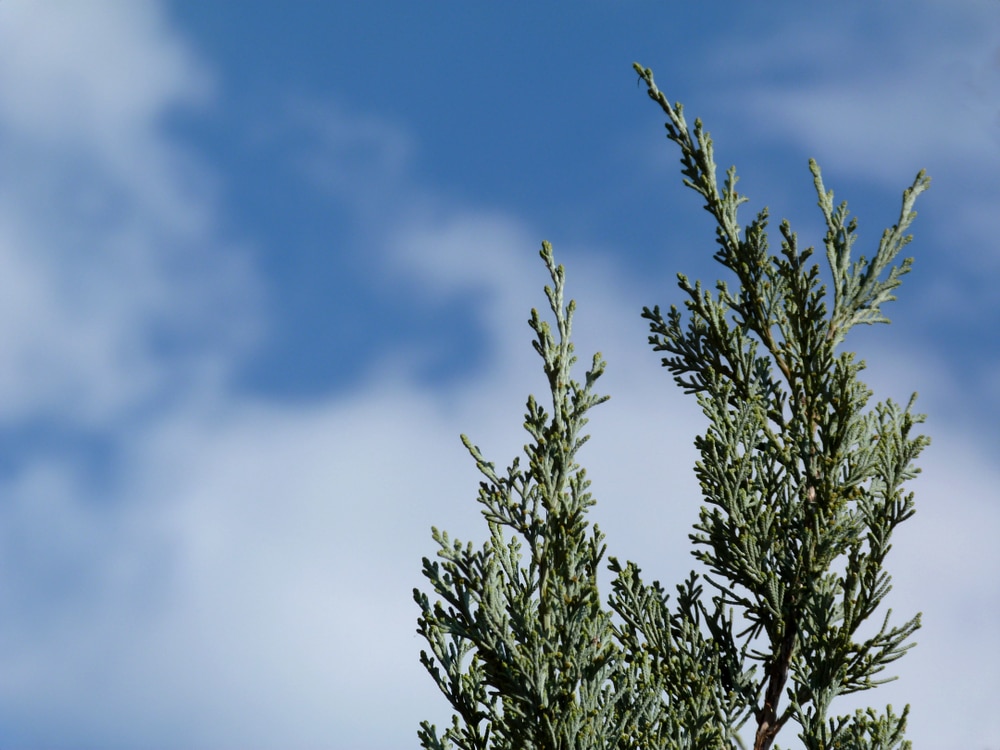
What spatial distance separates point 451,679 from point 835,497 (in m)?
3.74

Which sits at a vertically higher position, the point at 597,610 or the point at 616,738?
the point at 597,610

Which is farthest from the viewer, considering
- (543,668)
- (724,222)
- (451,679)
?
(724,222)

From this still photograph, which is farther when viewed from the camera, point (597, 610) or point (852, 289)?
point (852, 289)

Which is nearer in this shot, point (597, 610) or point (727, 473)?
point (597, 610)

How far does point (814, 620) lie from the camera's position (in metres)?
8.55

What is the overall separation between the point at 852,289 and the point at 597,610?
4102 mm

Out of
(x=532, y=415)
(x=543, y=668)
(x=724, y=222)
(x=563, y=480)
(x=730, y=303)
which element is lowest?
(x=543, y=668)

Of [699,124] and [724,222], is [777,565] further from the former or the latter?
[699,124]

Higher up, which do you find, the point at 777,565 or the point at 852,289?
the point at 852,289

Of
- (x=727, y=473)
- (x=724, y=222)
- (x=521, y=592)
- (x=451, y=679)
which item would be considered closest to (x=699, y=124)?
(x=724, y=222)

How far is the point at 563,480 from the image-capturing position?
811 cm

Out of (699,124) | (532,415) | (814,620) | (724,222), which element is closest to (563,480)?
(532,415)

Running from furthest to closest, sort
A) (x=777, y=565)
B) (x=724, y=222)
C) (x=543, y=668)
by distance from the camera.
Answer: (x=724, y=222) → (x=777, y=565) → (x=543, y=668)

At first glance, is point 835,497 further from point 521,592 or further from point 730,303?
point 521,592
